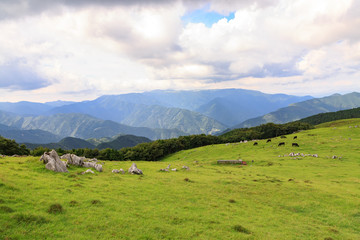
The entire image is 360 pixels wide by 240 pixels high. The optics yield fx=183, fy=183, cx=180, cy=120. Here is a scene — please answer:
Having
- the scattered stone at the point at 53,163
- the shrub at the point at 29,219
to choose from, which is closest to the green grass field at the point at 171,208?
the shrub at the point at 29,219

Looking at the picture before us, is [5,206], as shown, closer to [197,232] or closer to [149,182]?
[197,232]

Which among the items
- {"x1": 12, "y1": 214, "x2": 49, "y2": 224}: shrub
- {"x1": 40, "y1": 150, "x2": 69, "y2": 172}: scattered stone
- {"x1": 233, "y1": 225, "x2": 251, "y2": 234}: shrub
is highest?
{"x1": 40, "y1": 150, "x2": 69, "y2": 172}: scattered stone

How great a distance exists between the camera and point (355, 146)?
5516 cm

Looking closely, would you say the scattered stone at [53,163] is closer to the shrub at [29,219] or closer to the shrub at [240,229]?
the shrub at [29,219]

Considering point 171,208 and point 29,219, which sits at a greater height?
point 29,219

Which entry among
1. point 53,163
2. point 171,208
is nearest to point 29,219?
point 171,208

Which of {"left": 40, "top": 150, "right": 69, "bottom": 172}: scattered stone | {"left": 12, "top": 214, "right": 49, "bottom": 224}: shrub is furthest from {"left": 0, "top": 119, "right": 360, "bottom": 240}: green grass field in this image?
{"left": 40, "top": 150, "right": 69, "bottom": 172}: scattered stone

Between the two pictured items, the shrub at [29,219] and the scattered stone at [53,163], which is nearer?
the shrub at [29,219]

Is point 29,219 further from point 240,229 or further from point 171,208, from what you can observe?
point 240,229

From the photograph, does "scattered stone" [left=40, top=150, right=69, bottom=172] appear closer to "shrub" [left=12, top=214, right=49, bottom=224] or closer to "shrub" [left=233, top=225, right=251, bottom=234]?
"shrub" [left=12, top=214, right=49, bottom=224]

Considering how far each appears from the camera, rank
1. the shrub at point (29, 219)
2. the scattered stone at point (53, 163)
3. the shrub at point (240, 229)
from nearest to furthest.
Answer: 1. the shrub at point (29, 219)
2. the shrub at point (240, 229)
3. the scattered stone at point (53, 163)

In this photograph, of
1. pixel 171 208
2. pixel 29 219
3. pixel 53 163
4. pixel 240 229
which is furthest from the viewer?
pixel 53 163

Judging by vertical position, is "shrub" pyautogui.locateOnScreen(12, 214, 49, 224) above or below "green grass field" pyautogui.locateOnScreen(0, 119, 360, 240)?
above

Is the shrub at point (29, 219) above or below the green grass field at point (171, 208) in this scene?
above
